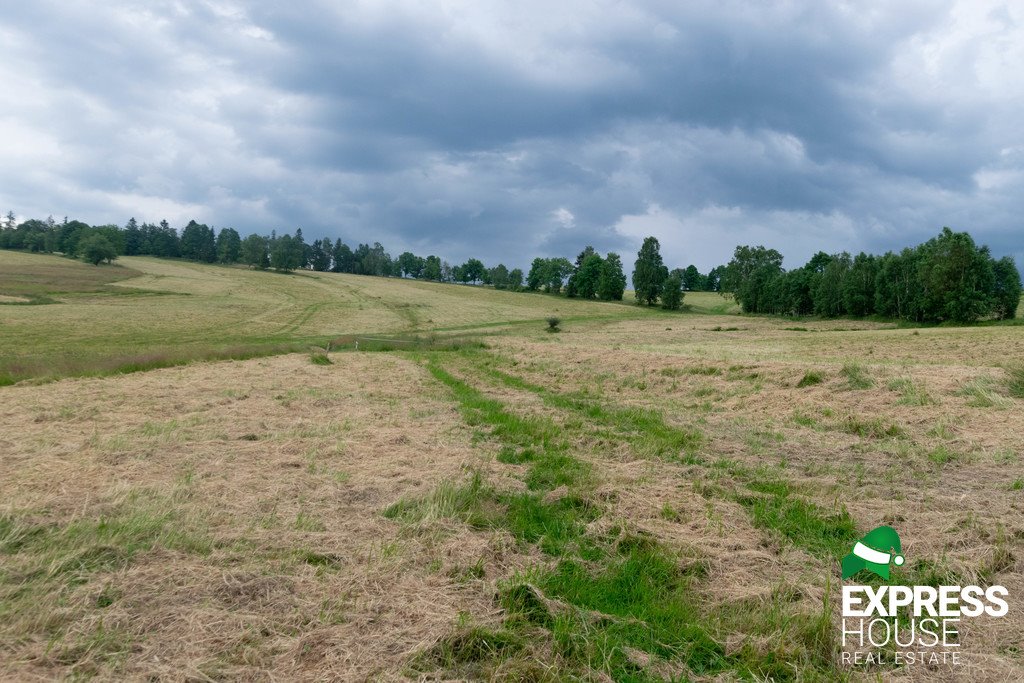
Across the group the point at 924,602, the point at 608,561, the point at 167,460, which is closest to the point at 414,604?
the point at 608,561

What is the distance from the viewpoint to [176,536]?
523 cm

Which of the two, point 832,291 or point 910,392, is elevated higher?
point 832,291

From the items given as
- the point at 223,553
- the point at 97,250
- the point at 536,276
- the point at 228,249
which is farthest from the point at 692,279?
the point at 223,553

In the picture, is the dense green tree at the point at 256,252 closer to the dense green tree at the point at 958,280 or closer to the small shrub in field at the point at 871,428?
the dense green tree at the point at 958,280

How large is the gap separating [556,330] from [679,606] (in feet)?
181

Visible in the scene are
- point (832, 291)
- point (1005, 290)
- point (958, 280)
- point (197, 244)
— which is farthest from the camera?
point (197, 244)

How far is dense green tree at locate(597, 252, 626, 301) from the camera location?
111375 millimetres

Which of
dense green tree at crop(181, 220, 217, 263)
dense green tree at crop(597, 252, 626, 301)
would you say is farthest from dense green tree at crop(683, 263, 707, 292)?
dense green tree at crop(181, 220, 217, 263)

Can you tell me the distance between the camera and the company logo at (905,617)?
386cm

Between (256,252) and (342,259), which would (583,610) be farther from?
(342,259)

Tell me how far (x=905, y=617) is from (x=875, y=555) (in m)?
0.98

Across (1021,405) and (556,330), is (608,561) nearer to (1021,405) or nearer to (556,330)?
(1021,405)

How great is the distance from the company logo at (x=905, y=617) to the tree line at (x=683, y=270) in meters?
79.1

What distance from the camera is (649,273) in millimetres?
104312
